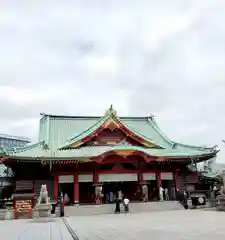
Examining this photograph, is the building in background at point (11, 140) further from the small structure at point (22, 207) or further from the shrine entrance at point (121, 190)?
the small structure at point (22, 207)

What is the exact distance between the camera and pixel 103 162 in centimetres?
3014

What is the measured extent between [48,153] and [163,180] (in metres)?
11.8

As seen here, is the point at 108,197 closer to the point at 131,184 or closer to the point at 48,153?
the point at 131,184

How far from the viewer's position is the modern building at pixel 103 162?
96.6 feet

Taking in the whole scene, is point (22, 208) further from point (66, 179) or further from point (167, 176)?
point (167, 176)

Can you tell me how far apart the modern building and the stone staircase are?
5.54ft

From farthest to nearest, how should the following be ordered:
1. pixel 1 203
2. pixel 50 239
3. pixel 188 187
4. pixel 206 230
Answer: pixel 188 187, pixel 1 203, pixel 206 230, pixel 50 239

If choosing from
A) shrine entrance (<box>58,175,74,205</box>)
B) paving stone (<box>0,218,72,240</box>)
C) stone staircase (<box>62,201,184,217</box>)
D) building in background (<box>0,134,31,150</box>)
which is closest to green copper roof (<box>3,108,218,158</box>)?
shrine entrance (<box>58,175,74,205</box>)

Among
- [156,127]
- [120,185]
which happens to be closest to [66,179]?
[120,185]

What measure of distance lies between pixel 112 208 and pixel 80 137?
7.76 metres

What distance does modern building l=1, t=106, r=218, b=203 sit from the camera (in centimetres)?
2943

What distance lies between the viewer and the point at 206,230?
1312cm

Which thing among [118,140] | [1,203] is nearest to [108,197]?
[118,140]

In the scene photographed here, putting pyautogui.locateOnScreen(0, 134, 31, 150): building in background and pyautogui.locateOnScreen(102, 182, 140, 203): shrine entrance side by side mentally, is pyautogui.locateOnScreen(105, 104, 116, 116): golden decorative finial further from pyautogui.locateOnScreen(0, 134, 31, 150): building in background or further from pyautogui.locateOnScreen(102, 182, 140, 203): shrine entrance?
pyautogui.locateOnScreen(0, 134, 31, 150): building in background
